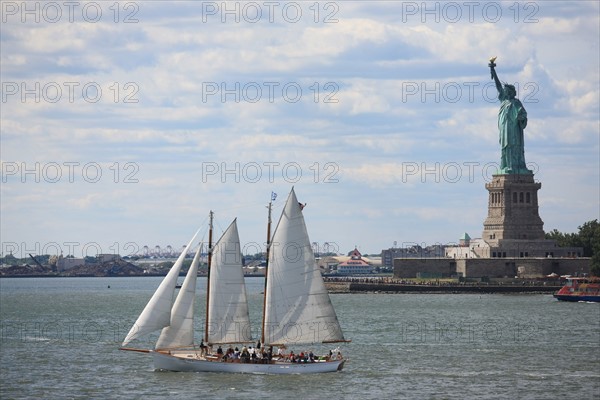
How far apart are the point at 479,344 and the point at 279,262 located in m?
26.3

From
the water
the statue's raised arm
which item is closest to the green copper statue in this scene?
the statue's raised arm

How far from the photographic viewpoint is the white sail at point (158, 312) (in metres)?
68.5

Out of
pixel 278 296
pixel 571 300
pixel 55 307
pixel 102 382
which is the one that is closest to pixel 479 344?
pixel 278 296

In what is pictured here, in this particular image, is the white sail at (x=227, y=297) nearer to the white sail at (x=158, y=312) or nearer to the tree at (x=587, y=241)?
the white sail at (x=158, y=312)

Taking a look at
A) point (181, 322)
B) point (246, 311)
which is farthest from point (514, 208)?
point (181, 322)

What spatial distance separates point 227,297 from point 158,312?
414 centimetres

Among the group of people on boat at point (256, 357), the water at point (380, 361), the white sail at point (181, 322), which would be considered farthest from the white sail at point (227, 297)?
the water at point (380, 361)

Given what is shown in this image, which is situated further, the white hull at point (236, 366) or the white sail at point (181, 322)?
the white sail at point (181, 322)

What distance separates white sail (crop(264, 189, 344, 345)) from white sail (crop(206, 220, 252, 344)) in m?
1.72

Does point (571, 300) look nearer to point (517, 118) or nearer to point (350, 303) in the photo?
point (350, 303)

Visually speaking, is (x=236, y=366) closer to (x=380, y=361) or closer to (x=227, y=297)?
(x=227, y=297)

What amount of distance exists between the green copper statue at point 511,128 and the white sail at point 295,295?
381 feet

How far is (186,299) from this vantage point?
230ft

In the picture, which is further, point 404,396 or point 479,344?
point 479,344
